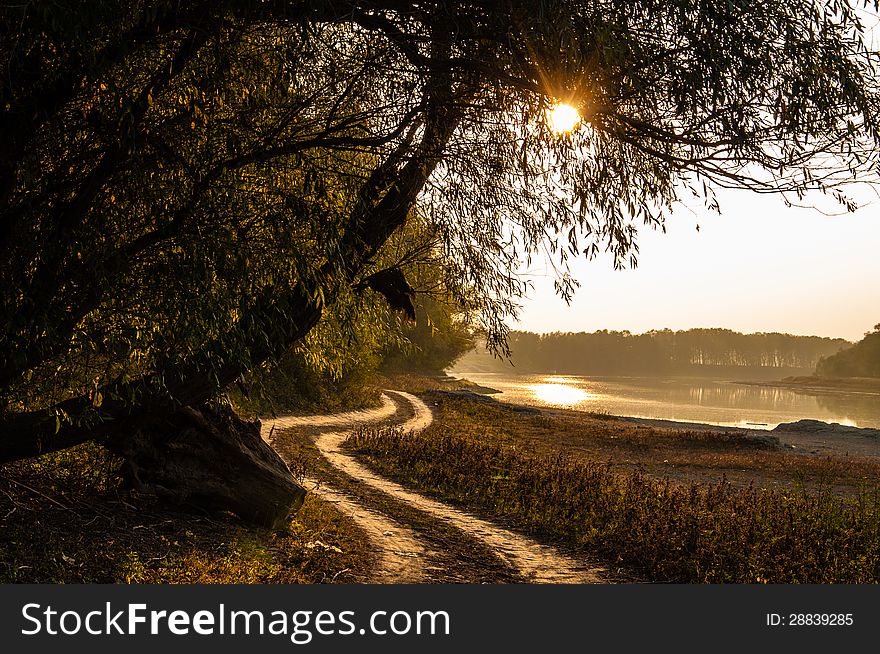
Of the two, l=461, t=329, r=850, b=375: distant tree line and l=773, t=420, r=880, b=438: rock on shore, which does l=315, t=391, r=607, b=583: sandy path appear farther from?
l=461, t=329, r=850, b=375: distant tree line

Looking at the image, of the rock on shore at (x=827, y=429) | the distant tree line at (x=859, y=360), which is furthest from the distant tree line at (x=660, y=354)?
the rock on shore at (x=827, y=429)

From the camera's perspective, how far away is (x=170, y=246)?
6602 millimetres

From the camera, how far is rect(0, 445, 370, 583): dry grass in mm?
7250

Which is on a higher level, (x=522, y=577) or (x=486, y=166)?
(x=486, y=166)

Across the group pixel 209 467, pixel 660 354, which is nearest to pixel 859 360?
pixel 660 354

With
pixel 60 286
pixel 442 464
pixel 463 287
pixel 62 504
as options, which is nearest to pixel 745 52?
pixel 463 287

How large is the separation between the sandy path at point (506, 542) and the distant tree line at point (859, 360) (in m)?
128

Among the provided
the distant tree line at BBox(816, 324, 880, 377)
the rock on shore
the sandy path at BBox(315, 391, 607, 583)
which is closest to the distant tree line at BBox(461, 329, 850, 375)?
the distant tree line at BBox(816, 324, 880, 377)

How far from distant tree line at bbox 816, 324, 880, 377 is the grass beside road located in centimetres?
11456

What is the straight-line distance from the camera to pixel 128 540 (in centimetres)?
827

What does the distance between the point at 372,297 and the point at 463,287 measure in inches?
49.5

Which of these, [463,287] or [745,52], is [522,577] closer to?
[463,287]

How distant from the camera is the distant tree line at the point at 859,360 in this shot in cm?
12088

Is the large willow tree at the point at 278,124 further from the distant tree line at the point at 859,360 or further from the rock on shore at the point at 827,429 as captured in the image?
the distant tree line at the point at 859,360
